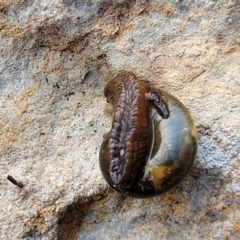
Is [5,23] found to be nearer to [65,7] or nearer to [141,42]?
[65,7]

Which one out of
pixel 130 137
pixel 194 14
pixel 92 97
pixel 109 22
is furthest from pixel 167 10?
pixel 130 137

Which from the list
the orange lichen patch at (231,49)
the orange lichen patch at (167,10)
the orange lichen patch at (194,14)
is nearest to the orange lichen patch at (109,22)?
the orange lichen patch at (167,10)

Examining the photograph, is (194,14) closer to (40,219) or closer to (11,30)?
(11,30)

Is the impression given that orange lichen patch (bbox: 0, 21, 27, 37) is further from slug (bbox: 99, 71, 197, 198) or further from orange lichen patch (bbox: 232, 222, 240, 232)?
orange lichen patch (bbox: 232, 222, 240, 232)

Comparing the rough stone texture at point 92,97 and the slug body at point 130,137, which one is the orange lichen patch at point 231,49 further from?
the slug body at point 130,137

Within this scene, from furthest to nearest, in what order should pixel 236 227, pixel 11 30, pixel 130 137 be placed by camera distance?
pixel 11 30 → pixel 236 227 → pixel 130 137

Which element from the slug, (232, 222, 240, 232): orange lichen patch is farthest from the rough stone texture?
the slug

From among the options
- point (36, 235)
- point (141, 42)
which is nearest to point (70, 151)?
point (36, 235)
